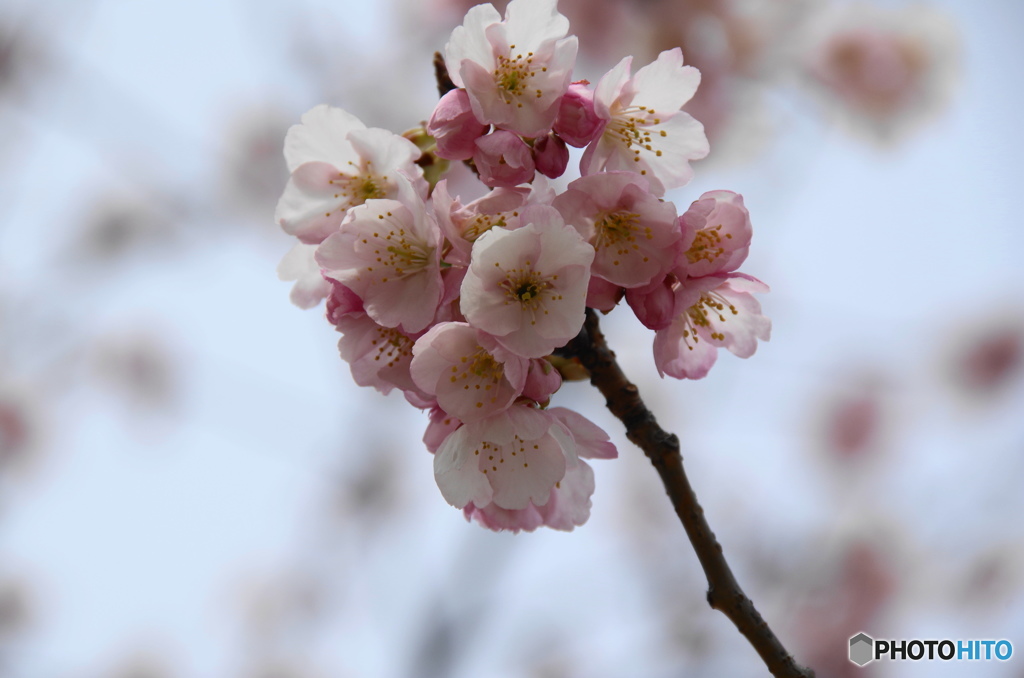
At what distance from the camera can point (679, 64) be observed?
39.3 inches

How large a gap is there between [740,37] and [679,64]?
8.69 feet

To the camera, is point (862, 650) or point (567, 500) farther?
point (862, 650)

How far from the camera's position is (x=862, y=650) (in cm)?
164

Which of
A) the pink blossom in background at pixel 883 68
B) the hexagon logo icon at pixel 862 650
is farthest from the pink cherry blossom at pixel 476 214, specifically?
the pink blossom in background at pixel 883 68

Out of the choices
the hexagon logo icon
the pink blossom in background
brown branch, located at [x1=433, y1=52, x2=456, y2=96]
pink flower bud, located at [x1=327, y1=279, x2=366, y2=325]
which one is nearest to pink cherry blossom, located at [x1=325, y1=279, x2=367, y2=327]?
pink flower bud, located at [x1=327, y1=279, x2=366, y2=325]

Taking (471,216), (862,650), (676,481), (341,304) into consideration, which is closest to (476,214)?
(471,216)

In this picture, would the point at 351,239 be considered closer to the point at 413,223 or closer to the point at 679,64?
the point at 413,223

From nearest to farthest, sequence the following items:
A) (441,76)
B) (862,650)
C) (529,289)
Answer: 1. (529,289)
2. (441,76)
3. (862,650)

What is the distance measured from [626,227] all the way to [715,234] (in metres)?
0.12

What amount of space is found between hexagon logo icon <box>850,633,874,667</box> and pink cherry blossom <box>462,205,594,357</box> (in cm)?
132

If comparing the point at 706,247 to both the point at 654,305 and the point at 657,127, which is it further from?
the point at 657,127

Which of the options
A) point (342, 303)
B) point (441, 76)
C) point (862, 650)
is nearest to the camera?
point (342, 303)

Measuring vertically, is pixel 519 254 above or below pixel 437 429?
above

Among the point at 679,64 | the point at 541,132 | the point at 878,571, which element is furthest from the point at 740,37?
the point at 878,571
